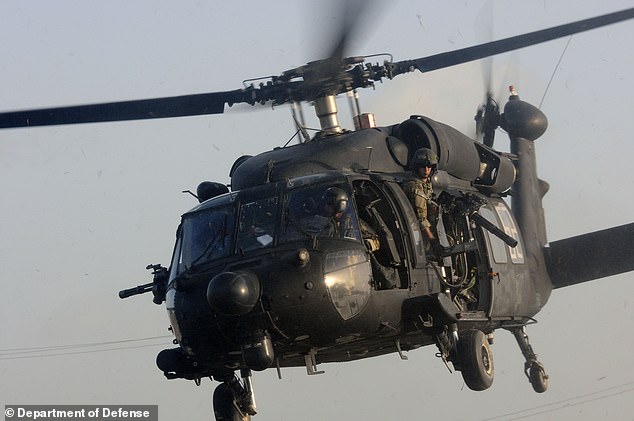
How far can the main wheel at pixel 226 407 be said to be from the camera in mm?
11227

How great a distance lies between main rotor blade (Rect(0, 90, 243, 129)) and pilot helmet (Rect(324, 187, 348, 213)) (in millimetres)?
1907

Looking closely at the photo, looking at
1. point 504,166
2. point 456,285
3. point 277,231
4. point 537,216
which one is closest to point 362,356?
point 456,285

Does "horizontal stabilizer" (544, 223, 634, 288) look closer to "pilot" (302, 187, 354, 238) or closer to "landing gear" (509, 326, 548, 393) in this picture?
"landing gear" (509, 326, 548, 393)

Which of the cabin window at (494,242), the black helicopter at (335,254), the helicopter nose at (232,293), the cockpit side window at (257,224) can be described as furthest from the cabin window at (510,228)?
the helicopter nose at (232,293)

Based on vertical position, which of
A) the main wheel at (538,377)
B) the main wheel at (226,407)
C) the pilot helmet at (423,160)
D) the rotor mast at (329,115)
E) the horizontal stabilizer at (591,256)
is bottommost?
the main wheel at (538,377)

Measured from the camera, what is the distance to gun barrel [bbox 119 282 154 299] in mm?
11789

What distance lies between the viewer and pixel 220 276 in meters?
9.74

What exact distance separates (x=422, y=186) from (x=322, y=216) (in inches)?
51.2

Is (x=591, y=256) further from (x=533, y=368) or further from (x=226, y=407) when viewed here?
(x=226, y=407)

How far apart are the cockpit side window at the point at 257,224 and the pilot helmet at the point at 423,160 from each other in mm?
1578

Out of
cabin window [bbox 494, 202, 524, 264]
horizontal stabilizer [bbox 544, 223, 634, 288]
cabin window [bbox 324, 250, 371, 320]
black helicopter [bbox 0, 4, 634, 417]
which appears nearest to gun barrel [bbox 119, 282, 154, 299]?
black helicopter [bbox 0, 4, 634, 417]

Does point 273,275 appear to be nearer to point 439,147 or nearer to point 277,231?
point 277,231

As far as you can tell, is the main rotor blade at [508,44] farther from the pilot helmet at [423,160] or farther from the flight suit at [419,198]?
the flight suit at [419,198]

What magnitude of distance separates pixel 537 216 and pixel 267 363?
235 inches
